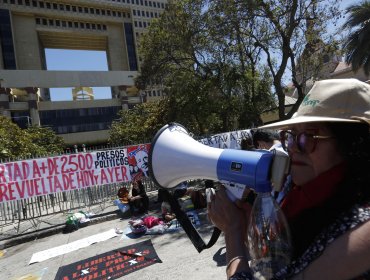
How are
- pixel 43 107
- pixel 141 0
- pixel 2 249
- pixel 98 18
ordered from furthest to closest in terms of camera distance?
1. pixel 141 0
2. pixel 98 18
3. pixel 43 107
4. pixel 2 249

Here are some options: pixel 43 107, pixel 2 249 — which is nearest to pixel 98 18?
pixel 43 107

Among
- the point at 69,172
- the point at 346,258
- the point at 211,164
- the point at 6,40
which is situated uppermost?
the point at 6,40

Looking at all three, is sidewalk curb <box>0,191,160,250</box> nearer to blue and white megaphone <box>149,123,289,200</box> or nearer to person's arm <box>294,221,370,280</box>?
blue and white megaphone <box>149,123,289,200</box>

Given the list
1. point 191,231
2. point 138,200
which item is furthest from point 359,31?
point 191,231

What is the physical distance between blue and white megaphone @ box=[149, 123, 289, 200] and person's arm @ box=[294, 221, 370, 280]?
0.24 metres

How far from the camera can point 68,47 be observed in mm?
69188

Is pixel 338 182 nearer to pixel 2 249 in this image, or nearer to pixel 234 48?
pixel 2 249

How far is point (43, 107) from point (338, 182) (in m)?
54.0

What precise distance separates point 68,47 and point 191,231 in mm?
74015

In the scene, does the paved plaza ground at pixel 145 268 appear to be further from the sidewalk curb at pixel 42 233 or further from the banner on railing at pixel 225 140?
the banner on railing at pixel 225 140

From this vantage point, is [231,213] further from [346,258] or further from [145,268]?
[145,268]

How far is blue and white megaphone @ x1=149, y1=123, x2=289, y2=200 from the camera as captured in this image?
3.49 feet

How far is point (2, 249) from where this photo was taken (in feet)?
21.7

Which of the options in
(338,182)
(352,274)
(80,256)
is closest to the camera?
(352,274)
